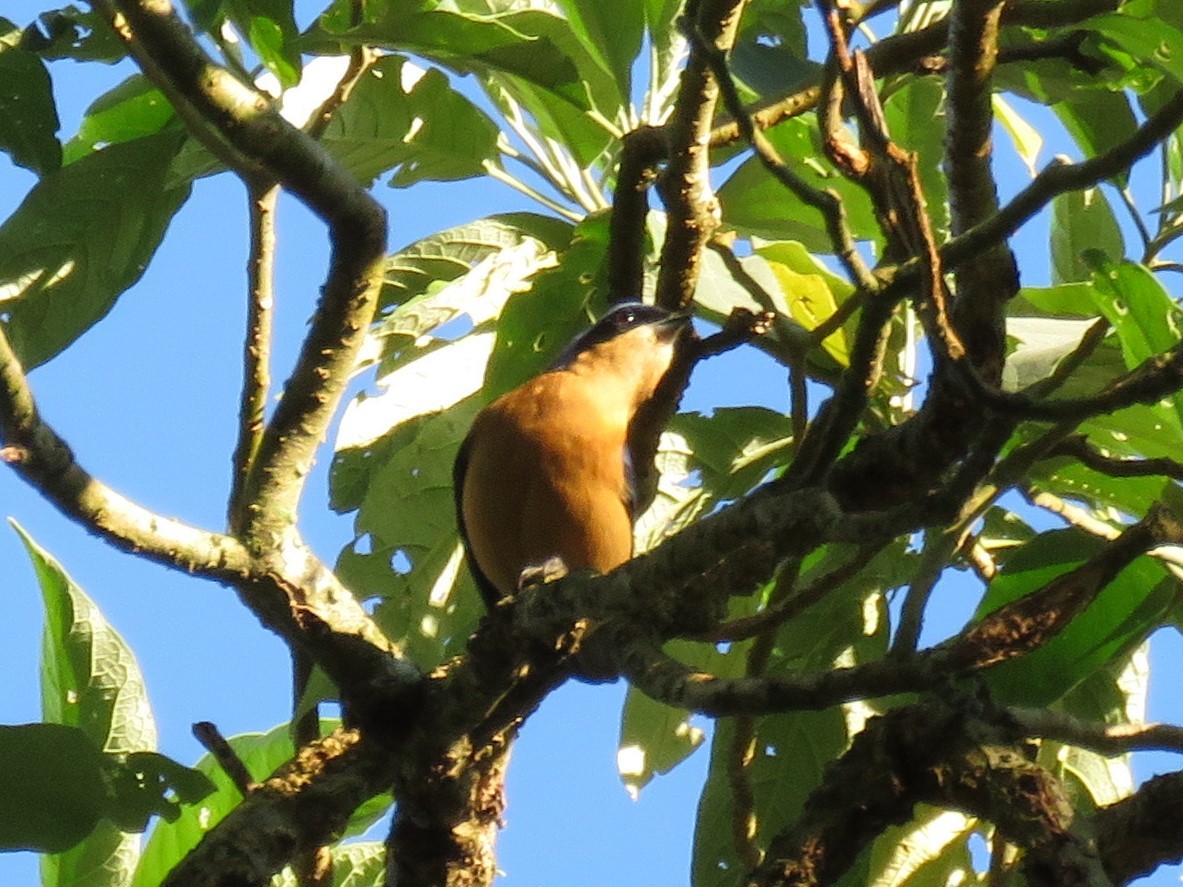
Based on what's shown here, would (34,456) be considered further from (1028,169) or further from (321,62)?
(1028,169)

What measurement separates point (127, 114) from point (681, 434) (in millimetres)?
1343

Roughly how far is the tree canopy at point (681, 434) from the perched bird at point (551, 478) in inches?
4.8

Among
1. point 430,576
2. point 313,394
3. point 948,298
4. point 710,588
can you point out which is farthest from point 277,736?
point 948,298

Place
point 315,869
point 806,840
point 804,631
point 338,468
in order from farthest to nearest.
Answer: point 338,468 → point 804,631 → point 315,869 → point 806,840

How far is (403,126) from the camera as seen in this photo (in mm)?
3225

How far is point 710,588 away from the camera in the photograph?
2367mm

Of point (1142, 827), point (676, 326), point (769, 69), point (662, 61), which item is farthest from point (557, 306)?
point (1142, 827)

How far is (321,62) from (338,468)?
102cm

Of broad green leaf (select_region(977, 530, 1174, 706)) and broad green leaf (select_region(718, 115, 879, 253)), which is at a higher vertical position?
broad green leaf (select_region(718, 115, 879, 253))

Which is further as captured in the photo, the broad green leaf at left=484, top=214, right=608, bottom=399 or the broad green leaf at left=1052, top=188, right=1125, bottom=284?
the broad green leaf at left=1052, top=188, right=1125, bottom=284

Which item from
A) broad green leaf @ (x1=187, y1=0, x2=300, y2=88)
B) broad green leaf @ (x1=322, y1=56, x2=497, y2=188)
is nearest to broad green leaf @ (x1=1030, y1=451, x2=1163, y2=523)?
broad green leaf @ (x1=322, y1=56, x2=497, y2=188)

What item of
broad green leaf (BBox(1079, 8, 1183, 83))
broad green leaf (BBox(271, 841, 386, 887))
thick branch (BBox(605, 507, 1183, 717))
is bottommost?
thick branch (BBox(605, 507, 1183, 717))

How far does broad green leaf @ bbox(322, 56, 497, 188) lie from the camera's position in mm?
3207

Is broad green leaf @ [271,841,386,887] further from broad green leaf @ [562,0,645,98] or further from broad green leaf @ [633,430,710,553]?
broad green leaf @ [562,0,645,98]
